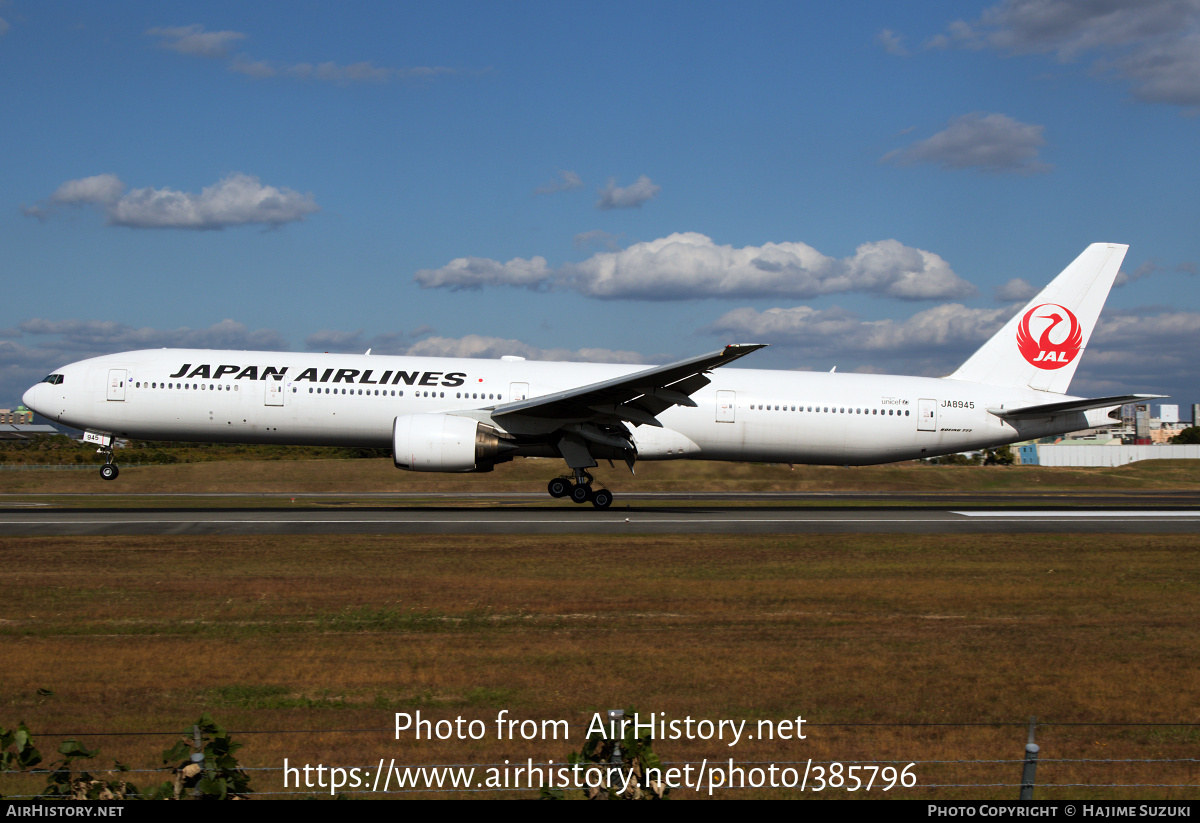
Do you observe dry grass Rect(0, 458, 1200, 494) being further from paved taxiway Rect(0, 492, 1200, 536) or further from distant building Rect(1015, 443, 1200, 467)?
distant building Rect(1015, 443, 1200, 467)

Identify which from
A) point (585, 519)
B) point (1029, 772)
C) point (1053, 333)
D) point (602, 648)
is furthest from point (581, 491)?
point (1029, 772)

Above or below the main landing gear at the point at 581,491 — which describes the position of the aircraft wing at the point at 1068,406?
above

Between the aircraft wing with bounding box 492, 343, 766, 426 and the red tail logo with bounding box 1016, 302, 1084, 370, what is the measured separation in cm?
1189

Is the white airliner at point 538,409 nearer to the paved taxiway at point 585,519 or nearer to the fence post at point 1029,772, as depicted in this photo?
the paved taxiway at point 585,519

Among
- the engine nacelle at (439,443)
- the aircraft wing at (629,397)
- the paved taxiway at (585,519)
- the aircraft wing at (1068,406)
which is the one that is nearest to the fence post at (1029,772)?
the paved taxiway at (585,519)

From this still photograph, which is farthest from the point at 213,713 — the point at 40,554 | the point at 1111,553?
the point at 1111,553

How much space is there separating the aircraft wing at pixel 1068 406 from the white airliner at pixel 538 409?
0.06 m

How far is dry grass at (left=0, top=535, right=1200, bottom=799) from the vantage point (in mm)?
8922

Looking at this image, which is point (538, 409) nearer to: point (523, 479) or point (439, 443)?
point (439, 443)

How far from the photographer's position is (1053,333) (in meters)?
29.7

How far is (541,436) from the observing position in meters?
25.7

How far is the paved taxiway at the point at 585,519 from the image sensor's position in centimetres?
2150
